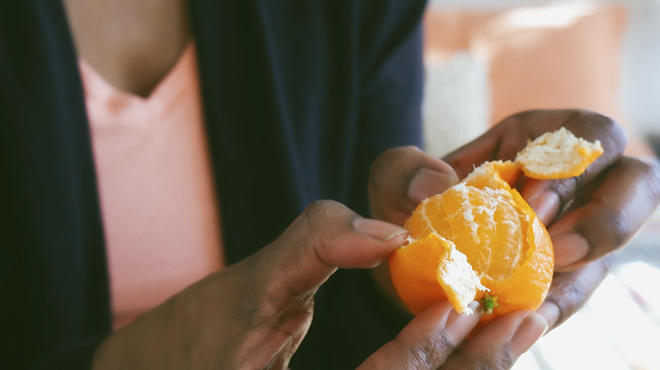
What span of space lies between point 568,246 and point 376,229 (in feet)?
0.65

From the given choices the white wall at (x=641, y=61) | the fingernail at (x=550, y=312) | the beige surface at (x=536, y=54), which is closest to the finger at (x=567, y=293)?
the fingernail at (x=550, y=312)

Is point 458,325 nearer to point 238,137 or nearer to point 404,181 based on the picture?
point 404,181

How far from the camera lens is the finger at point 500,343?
391 millimetres

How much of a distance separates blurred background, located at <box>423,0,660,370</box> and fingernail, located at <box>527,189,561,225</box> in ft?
1.55

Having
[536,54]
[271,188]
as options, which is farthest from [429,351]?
[536,54]

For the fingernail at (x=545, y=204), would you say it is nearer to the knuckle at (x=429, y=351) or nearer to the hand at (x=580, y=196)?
the hand at (x=580, y=196)

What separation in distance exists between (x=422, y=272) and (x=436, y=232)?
0.14 feet

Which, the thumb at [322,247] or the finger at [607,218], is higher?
the thumb at [322,247]

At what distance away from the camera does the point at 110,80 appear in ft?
2.47

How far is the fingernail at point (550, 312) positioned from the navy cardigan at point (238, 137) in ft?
0.47

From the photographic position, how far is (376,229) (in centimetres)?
39

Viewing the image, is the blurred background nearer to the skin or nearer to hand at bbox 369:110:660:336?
hand at bbox 369:110:660:336

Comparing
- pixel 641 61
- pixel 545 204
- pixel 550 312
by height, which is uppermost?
pixel 545 204

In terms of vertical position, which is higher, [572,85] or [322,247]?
[322,247]
